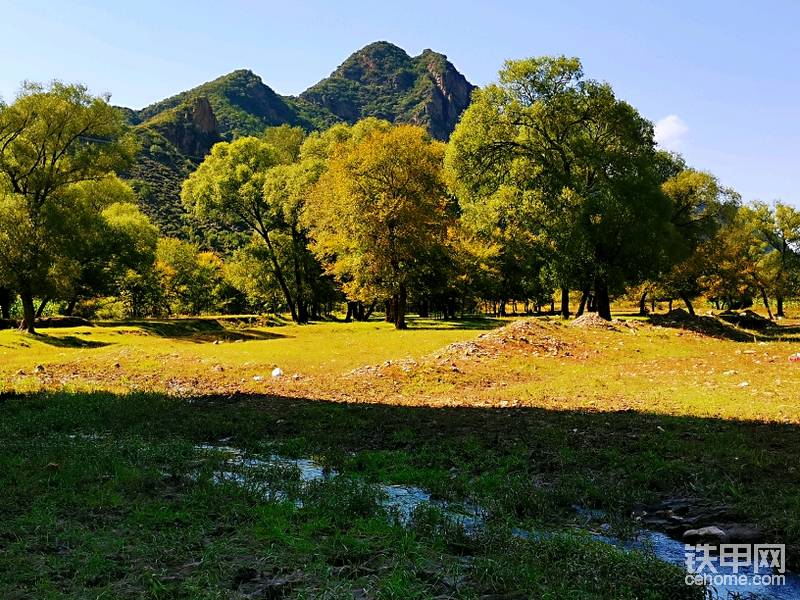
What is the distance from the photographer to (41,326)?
4475cm

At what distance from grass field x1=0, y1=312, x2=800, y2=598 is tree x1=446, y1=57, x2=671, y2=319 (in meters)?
14.7

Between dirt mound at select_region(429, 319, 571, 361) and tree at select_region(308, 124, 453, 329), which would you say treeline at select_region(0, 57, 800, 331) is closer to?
tree at select_region(308, 124, 453, 329)

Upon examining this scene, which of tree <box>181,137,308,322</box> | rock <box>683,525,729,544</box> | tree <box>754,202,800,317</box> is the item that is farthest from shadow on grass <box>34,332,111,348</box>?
tree <box>754,202,800,317</box>

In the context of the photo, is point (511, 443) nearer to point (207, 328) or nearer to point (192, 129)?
point (207, 328)

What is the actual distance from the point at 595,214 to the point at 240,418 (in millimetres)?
27549

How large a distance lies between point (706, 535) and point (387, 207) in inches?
1344

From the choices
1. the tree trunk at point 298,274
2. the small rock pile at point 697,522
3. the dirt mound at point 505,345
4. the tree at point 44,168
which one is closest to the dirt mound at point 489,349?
the dirt mound at point 505,345

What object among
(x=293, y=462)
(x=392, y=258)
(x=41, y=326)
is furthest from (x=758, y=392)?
(x=41, y=326)

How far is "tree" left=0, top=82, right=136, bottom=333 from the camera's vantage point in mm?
36000

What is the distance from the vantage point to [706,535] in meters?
6.51

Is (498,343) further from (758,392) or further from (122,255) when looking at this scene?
(122,255)

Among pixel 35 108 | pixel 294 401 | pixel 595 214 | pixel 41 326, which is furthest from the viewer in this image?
pixel 41 326

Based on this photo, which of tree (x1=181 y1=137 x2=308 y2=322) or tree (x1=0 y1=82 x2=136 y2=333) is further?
tree (x1=181 y1=137 x2=308 y2=322)

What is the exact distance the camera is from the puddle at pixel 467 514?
543 cm
